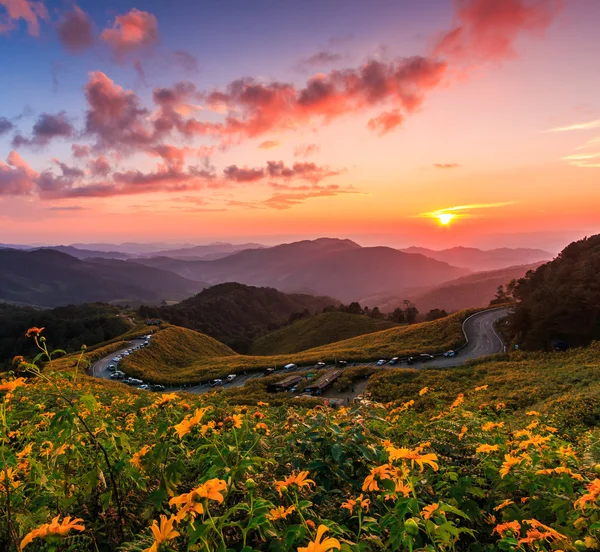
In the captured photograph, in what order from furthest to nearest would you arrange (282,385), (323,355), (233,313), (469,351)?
(233,313) < (323,355) < (469,351) < (282,385)

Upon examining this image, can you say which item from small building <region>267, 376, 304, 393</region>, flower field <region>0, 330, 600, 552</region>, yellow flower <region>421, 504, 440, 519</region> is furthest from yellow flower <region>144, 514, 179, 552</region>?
small building <region>267, 376, 304, 393</region>

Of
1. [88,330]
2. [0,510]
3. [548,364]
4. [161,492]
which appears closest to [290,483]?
[161,492]

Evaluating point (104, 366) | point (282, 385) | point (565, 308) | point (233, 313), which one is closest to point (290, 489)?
point (282, 385)

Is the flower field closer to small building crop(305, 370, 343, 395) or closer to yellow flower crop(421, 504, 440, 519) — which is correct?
yellow flower crop(421, 504, 440, 519)

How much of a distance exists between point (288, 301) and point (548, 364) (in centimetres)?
17450

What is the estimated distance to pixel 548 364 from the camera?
76.3 ft

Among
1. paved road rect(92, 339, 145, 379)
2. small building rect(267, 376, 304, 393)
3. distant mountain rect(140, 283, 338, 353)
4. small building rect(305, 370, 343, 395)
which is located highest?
small building rect(305, 370, 343, 395)

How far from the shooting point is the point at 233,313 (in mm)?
152000

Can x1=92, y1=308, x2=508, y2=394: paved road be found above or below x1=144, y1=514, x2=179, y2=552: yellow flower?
below

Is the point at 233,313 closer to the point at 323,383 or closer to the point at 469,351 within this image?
the point at 469,351

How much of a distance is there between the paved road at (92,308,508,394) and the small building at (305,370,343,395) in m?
5.90

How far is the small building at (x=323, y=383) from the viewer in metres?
29.5

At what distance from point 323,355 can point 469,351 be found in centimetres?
1728

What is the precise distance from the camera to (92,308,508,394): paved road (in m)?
36.8
